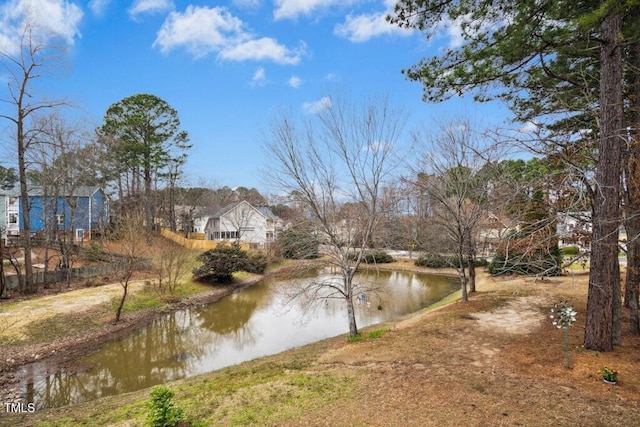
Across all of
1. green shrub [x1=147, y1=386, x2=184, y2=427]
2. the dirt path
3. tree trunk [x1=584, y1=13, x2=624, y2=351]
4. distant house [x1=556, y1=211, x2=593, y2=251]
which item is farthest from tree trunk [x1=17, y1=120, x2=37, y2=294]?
tree trunk [x1=584, y1=13, x2=624, y2=351]

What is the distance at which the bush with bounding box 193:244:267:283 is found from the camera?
67.6 ft

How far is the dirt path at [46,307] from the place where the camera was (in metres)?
11.1

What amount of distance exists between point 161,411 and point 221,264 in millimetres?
16438

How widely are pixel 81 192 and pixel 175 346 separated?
24465 millimetres

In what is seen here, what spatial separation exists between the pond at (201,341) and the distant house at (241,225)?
52.4 feet

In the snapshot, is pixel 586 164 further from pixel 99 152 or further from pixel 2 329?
pixel 99 152

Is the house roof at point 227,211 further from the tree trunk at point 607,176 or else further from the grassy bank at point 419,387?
the tree trunk at point 607,176

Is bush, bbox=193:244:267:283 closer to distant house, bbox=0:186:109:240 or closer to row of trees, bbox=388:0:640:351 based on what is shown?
distant house, bbox=0:186:109:240

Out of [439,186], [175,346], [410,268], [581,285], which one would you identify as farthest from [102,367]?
[410,268]

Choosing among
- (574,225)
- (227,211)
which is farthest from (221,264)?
(574,225)

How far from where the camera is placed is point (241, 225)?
34.1 m

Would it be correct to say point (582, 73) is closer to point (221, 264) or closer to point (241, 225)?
point (221, 264)

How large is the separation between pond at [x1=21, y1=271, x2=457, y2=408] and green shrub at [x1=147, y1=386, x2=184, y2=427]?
499 cm

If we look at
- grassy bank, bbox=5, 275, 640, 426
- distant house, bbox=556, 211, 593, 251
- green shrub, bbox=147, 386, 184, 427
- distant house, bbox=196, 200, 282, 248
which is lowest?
grassy bank, bbox=5, 275, 640, 426
